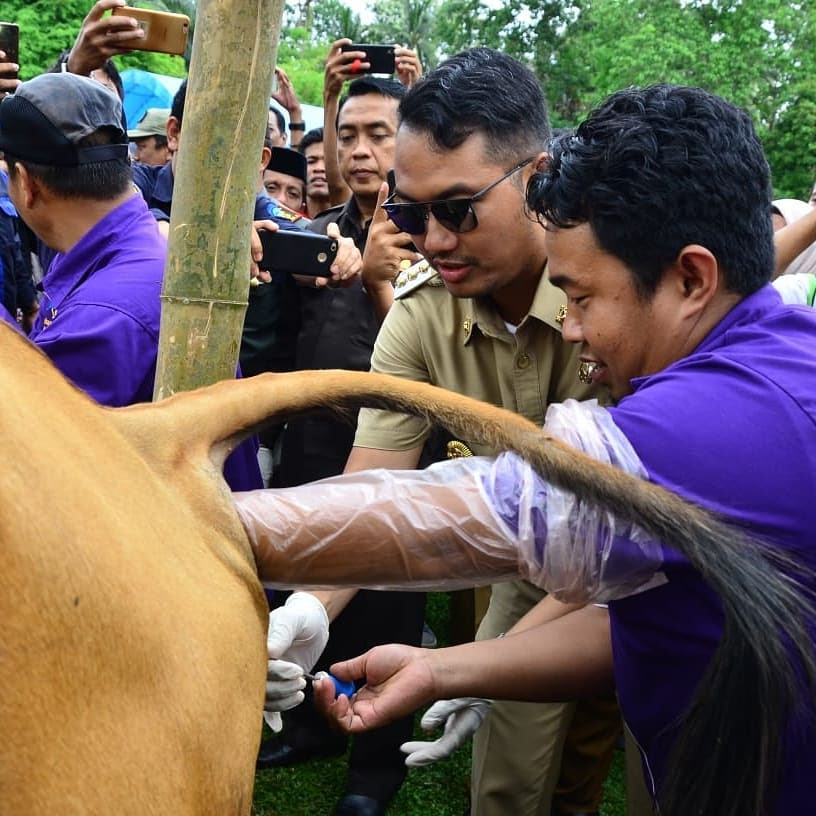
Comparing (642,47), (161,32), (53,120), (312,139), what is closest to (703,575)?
(53,120)

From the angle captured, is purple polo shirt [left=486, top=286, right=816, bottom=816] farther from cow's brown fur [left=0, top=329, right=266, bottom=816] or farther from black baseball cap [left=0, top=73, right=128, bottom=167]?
black baseball cap [left=0, top=73, right=128, bottom=167]

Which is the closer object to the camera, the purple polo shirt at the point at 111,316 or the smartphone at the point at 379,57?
the purple polo shirt at the point at 111,316

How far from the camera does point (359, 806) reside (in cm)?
361

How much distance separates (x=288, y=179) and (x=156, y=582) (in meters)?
5.52

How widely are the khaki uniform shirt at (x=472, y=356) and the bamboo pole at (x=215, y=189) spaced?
51 cm

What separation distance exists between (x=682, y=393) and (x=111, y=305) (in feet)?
5.23

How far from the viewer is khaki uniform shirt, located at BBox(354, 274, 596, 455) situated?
2566 mm

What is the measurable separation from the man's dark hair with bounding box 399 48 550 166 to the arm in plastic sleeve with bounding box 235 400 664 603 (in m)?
1.22

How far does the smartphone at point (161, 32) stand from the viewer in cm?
383

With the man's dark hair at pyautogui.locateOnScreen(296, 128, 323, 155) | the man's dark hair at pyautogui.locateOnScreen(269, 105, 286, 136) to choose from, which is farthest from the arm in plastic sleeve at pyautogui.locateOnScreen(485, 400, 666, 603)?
the man's dark hair at pyautogui.locateOnScreen(296, 128, 323, 155)

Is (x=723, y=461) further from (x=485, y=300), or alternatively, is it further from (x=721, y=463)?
(x=485, y=300)

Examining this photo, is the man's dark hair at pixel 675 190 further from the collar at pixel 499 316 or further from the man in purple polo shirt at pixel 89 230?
the man in purple polo shirt at pixel 89 230

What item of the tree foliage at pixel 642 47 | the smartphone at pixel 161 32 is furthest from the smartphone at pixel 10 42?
the tree foliage at pixel 642 47

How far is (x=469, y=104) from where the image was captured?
2494mm
